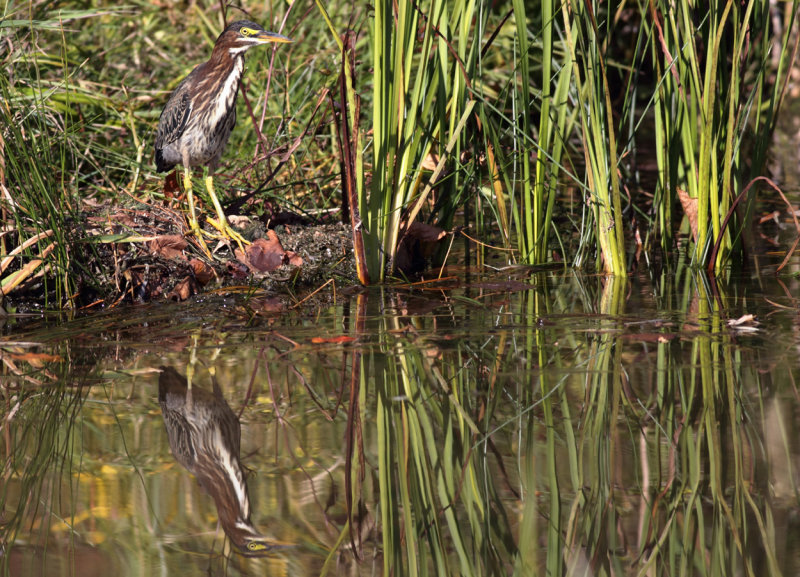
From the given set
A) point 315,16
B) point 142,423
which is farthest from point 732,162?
point 315,16

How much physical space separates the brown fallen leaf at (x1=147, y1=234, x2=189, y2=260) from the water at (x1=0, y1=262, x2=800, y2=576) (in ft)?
1.63

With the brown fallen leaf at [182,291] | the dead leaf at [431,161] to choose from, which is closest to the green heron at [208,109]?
the brown fallen leaf at [182,291]

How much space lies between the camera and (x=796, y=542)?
175cm

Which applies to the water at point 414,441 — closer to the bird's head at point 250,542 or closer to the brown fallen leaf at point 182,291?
the bird's head at point 250,542

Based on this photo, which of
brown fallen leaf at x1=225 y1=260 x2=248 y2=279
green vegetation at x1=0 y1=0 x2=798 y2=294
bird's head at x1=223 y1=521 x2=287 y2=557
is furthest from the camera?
brown fallen leaf at x1=225 y1=260 x2=248 y2=279

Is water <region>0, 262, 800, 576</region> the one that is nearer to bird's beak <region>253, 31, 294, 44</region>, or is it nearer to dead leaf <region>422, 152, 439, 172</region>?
dead leaf <region>422, 152, 439, 172</region>

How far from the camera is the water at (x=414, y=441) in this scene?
1.81m

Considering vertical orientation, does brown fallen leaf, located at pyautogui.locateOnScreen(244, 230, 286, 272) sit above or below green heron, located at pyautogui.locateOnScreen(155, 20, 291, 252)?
below

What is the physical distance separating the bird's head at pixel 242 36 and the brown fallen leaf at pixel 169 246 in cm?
102

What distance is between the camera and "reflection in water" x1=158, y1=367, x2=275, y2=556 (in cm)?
184

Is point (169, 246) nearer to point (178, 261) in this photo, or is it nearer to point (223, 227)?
point (178, 261)

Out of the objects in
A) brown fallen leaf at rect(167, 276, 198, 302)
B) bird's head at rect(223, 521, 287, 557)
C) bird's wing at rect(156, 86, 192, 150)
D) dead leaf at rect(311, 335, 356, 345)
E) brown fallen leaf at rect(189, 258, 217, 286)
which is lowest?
bird's head at rect(223, 521, 287, 557)

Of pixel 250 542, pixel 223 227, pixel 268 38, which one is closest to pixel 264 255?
pixel 223 227

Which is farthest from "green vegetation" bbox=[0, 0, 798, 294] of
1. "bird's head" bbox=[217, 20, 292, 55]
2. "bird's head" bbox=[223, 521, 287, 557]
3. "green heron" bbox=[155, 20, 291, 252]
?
"bird's head" bbox=[223, 521, 287, 557]
